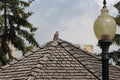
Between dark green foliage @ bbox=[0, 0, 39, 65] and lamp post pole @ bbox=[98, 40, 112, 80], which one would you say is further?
dark green foliage @ bbox=[0, 0, 39, 65]

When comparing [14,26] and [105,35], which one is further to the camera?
[14,26]

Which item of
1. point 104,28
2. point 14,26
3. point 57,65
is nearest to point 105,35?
point 104,28

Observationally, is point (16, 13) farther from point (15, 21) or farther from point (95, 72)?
point (95, 72)

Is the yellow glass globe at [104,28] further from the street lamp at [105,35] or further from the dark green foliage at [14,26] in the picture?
the dark green foliage at [14,26]

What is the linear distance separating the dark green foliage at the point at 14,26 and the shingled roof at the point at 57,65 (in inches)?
628

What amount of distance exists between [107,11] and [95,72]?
6.01 m

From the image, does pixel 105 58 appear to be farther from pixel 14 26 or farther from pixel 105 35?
pixel 14 26

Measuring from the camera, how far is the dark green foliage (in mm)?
32219

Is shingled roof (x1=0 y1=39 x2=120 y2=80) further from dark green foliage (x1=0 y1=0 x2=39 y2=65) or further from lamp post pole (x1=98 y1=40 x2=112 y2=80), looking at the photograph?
dark green foliage (x1=0 y1=0 x2=39 y2=65)

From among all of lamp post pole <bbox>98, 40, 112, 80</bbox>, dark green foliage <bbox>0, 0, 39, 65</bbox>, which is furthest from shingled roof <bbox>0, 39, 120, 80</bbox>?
dark green foliage <bbox>0, 0, 39, 65</bbox>

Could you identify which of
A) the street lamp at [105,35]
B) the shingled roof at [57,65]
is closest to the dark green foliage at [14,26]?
the shingled roof at [57,65]

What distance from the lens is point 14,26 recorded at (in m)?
33.1

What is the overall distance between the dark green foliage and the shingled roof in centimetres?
1595

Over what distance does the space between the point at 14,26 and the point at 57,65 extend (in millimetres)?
18382
